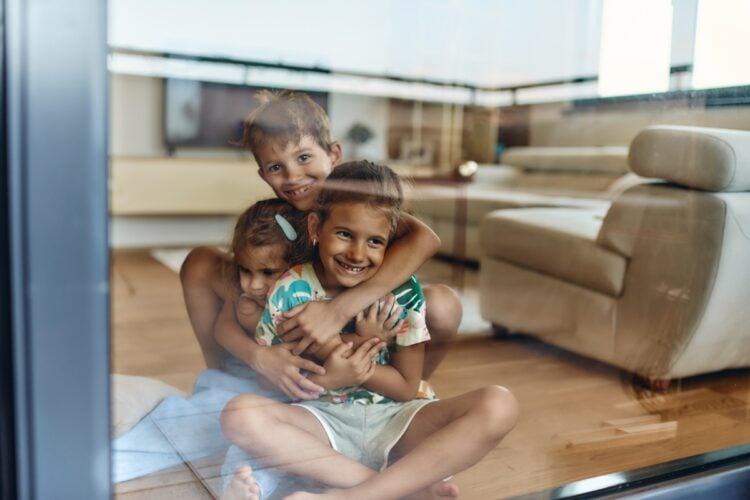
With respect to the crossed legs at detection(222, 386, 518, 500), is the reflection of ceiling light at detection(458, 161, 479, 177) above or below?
above

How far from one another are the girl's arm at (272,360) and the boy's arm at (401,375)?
7cm

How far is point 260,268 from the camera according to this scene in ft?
2.76

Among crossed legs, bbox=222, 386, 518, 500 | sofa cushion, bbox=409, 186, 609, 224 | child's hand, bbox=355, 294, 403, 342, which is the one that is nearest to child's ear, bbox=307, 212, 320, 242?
child's hand, bbox=355, 294, 403, 342

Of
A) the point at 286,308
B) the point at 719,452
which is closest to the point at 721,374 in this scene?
the point at 719,452

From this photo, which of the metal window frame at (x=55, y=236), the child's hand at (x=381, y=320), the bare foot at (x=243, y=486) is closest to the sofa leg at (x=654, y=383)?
the child's hand at (x=381, y=320)

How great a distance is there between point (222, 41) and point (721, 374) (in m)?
1.24

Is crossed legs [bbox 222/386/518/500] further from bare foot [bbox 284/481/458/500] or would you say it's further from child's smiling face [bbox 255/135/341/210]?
child's smiling face [bbox 255/135/341/210]

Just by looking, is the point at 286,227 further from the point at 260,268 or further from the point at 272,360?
the point at 272,360

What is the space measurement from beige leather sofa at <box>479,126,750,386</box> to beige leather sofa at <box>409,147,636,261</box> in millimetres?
39

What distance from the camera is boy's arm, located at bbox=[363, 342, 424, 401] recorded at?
0.89 m

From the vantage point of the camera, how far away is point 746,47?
125 centimetres

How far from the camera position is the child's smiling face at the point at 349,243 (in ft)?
2.73

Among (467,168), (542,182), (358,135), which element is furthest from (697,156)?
(358,135)

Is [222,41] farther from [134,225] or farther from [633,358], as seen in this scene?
[633,358]
